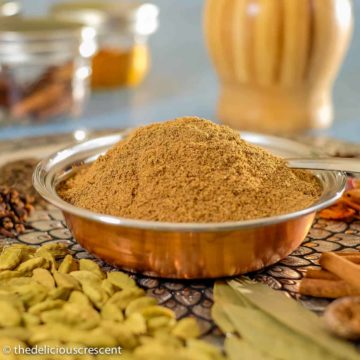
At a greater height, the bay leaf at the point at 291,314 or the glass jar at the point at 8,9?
the glass jar at the point at 8,9

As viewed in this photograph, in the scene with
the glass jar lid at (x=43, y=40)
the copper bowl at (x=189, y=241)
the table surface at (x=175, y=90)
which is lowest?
the table surface at (x=175, y=90)

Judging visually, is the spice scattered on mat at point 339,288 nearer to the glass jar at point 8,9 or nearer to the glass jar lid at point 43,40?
the glass jar lid at point 43,40

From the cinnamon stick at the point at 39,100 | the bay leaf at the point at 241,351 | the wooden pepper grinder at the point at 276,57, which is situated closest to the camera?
the bay leaf at the point at 241,351

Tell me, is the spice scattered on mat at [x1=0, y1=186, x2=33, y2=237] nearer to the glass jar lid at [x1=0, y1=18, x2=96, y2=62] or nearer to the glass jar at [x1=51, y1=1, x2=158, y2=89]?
the glass jar lid at [x1=0, y1=18, x2=96, y2=62]

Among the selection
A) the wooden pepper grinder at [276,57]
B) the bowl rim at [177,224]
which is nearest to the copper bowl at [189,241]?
the bowl rim at [177,224]

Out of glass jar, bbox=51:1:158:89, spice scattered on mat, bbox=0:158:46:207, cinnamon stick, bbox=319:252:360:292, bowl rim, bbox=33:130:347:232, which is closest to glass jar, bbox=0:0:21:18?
glass jar, bbox=51:1:158:89

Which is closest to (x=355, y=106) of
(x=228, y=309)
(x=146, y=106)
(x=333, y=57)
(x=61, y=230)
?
(x=333, y=57)
